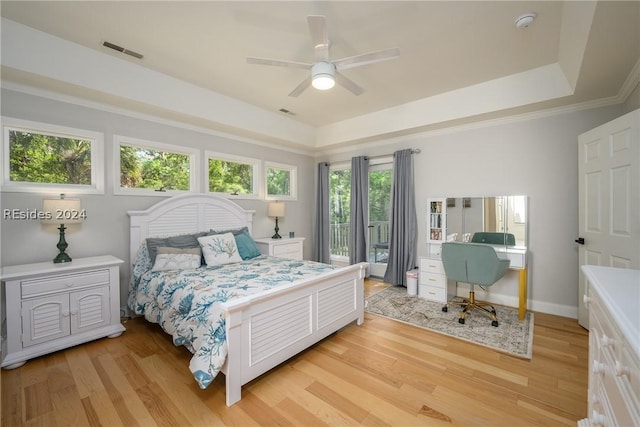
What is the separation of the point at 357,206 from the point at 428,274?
1690 millimetres

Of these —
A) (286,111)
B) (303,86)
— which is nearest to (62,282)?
(303,86)

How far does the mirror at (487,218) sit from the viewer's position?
3.41 meters

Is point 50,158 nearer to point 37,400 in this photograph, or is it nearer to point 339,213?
point 37,400

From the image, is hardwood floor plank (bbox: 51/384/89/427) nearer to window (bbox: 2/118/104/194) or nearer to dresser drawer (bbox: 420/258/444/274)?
window (bbox: 2/118/104/194)

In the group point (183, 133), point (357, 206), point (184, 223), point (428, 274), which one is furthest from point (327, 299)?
point (183, 133)

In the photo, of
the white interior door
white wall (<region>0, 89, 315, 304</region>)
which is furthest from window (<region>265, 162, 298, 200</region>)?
the white interior door

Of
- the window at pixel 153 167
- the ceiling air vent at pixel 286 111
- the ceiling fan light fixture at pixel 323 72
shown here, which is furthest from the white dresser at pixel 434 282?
the window at pixel 153 167

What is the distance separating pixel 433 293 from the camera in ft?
12.1

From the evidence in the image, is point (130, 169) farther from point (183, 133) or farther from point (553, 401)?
point (553, 401)

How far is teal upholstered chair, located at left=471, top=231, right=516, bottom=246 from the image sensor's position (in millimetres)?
3437

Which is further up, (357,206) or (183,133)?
(183,133)

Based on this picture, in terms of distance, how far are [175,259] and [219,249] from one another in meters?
0.49

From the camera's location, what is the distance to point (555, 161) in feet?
10.6

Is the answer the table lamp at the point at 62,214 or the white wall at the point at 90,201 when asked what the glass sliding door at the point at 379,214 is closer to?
the white wall at the point at 90,201
